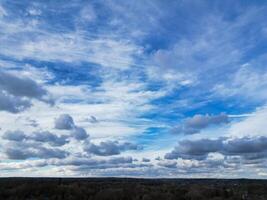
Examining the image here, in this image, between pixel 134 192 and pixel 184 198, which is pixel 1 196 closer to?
pixel 134 192

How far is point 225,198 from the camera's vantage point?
40969 millimetres

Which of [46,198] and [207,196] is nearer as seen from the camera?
[46,198]

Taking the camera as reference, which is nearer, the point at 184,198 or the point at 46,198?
the point at 46,198

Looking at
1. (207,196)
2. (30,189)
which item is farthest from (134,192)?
(30,189)

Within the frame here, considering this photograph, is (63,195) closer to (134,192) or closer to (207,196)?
(134,192)

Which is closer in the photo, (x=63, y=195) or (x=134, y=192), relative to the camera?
(x=63, y=195)

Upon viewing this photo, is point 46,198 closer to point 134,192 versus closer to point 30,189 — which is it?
point 30,189

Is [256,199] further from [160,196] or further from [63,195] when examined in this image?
[63,195]

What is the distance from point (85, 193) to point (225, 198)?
1416 cm

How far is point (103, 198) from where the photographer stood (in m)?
37.8

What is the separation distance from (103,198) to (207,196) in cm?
1122

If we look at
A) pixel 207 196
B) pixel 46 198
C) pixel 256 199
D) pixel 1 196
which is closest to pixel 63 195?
pixel 46 198

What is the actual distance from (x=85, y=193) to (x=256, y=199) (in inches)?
705

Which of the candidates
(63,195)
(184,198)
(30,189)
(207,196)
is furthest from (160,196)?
(30,189)
